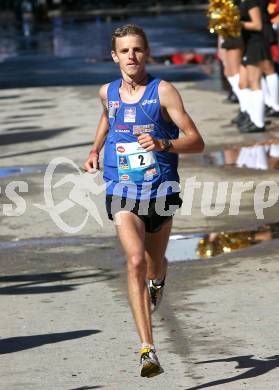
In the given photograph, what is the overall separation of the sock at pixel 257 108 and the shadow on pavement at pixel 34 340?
29.1ft

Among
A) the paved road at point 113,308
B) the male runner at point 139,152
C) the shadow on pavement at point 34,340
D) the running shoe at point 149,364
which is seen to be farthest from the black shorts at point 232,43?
the running shoe at point 149,364

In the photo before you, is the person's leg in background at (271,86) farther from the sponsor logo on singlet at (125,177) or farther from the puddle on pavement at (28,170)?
the sponsor logo on singlet at (125,177)

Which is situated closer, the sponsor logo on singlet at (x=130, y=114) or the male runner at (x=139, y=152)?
the male runner at (x=139, y=152)

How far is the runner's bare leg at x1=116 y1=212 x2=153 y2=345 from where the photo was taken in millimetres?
7430

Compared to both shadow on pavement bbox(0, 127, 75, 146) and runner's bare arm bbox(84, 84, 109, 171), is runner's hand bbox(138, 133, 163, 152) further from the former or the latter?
shadow on pavement bbox(0, 127, 75, 146)

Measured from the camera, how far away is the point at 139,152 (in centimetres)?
766

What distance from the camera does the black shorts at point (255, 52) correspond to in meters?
17.2

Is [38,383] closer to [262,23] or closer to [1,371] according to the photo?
[1,371]

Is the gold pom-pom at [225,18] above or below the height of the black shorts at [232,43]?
above

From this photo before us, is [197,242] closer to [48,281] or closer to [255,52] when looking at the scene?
[48,281]

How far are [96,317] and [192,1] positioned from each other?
59.2 meters

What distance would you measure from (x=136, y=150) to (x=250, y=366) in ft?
4.48

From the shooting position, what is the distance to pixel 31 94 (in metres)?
Result: 23.3

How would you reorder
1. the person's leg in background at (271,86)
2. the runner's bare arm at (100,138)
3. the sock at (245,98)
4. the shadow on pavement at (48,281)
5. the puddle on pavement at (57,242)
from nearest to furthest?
the runner's bare arm at (100,138)
the shadow on pavement at (48,281)
the puddle on pavement at (57,242)
the sock at (245,98)
the person's leg in background at (271,86)
